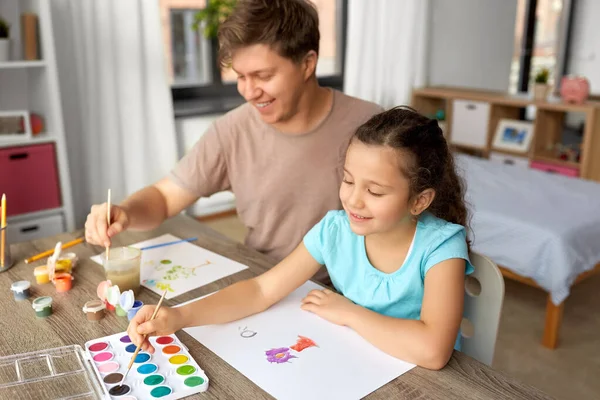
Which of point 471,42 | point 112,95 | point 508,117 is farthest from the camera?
point 471,42

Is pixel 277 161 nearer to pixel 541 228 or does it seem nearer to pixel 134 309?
pixel 134 309

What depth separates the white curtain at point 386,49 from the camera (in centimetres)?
405

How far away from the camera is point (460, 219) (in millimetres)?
1157

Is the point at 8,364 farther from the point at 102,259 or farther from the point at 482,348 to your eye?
the point at 482,348

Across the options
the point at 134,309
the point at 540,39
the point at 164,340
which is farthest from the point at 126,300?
the point at 540,39

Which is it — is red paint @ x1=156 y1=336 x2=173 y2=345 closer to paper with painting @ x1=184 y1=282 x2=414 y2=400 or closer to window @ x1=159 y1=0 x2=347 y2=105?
paper with painting @ x1=184 y1=282 x2=414 y2=400

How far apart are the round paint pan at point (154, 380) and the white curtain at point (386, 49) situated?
345 centimetres

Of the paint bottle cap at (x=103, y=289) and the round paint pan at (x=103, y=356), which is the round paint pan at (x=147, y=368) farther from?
the paint bottle cap at (x=103, y=289)

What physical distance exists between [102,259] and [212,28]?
2.37 m

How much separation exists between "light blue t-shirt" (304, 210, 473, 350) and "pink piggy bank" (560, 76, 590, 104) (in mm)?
2898

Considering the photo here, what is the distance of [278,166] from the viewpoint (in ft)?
4.95

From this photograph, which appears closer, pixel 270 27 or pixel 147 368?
pixel 147 368

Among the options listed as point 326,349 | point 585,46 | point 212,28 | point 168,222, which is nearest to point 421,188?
point 326,349

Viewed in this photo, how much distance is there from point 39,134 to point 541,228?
2.23 m
